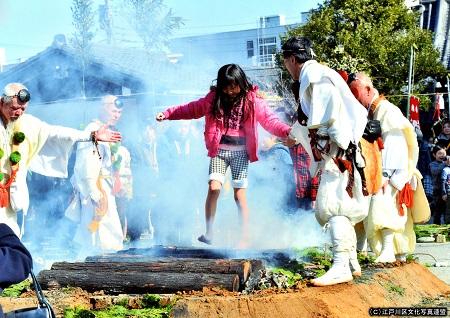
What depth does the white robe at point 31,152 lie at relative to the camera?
749 cm

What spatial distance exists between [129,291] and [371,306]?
6.13 feet

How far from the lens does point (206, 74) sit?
46.9 feet

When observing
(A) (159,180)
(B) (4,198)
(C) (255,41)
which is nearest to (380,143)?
(B) (4,198)

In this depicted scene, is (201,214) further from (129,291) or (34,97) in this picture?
(129,291)

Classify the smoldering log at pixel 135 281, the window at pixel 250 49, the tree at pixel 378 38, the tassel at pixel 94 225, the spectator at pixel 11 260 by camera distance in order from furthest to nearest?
the window at pixel 250 49 < the tree at pixel 378 38 < the tassel at pixel 94 225 < the smoldering log at pixel 135 281 < the spectator at pixel 11 260

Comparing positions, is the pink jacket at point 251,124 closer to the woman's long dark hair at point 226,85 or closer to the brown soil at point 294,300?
the woman's long dark hair at point 226,85

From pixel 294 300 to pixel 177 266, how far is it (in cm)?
133

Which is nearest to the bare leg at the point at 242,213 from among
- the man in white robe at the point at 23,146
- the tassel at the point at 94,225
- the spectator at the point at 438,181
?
the man in white robe at the point at 23,146

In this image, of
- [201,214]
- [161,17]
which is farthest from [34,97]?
[201,214]

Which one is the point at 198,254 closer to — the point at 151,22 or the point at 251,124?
the point at 251,124

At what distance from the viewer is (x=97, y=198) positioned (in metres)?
10.4

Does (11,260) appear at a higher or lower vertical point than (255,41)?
lower

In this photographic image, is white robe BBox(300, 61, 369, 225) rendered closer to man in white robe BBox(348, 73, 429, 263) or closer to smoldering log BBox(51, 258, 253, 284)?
smoldering log BBox(51, 258, 253, 284)

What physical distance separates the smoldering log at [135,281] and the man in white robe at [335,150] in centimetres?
80
